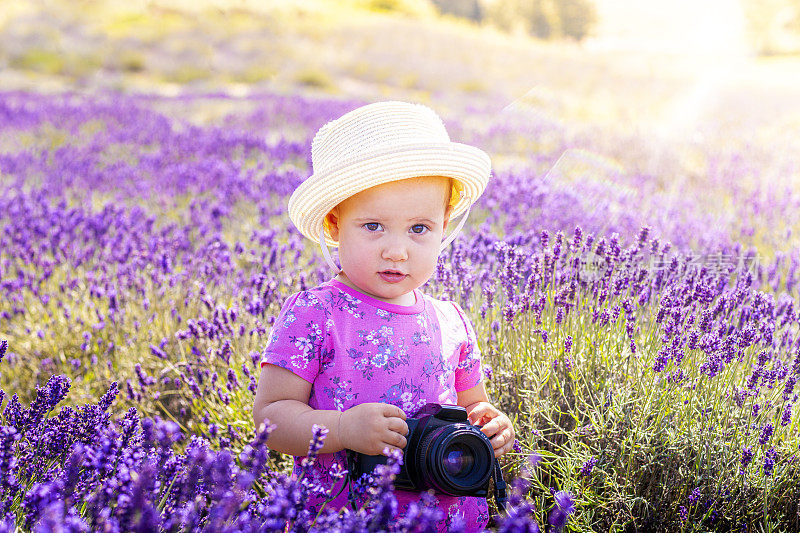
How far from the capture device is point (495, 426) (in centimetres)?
175

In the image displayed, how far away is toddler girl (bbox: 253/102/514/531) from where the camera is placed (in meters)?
1.70

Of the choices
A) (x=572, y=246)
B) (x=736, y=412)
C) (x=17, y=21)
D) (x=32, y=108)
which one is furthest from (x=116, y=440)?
(x=17, y=21)

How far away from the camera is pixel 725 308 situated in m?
2.29

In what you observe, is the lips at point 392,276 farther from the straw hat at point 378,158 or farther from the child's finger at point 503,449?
the child's finger at point 503,449

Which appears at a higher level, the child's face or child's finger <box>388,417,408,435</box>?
the child's face

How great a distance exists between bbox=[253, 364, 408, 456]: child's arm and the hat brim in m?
0.48

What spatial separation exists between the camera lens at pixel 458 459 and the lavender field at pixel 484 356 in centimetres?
14

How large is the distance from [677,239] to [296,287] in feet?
9.51

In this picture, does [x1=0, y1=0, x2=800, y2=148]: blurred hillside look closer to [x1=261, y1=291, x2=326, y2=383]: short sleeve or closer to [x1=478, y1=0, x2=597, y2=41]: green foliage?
[x1=261, y1=291, x2=326, y2=383]: short sleeve

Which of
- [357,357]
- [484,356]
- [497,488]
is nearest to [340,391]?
[357,357]

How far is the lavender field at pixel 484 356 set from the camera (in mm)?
1295

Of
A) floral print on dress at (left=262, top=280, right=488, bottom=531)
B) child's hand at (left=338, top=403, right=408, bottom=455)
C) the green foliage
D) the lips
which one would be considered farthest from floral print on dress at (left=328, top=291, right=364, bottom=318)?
the green foliage

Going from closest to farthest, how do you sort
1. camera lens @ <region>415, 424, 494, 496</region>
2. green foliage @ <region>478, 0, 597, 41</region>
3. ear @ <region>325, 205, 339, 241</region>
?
camera lens @ <region>415, 424, 494, 496</region>, ear @ <region>325, 205, 339, 241</region>, green foliage @ <region>478, 0, 597, 41</region>

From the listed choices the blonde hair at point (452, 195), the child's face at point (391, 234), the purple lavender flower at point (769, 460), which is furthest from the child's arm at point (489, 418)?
the purple lavender flower at point (769, 460)
